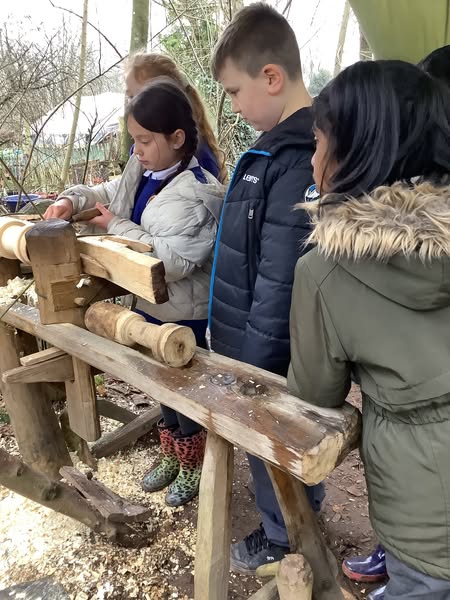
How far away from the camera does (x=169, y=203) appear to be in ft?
5.59

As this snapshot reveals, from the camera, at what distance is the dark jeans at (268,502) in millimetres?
1681

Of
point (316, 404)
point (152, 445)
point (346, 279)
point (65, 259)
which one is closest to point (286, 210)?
point (346, 279)

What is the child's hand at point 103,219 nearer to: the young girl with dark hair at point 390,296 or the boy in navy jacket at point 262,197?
the boy in navy jacket at point 262,197

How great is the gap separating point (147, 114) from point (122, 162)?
1635 mm

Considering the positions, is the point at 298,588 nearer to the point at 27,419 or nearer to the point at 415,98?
the point at 415,98

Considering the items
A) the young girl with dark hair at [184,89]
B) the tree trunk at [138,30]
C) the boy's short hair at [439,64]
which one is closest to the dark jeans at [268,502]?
the young girl with dark hair at [184,89]

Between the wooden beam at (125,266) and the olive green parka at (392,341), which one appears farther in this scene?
the wooden beam at (125,266)

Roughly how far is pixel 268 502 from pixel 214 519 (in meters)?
0.43

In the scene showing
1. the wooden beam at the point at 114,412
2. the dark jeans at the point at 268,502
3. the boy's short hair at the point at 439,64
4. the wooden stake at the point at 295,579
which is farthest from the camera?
the wooden beam at the point at 114,412

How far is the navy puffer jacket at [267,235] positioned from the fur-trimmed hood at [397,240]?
377 millimetres

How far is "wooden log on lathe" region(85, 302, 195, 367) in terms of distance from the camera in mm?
1276

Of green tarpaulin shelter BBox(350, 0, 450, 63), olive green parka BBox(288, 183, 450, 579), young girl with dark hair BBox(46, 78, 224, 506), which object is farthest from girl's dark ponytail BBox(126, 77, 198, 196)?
olive green parka BBox(288, 183, 450, 579)

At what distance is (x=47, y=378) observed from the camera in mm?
1685

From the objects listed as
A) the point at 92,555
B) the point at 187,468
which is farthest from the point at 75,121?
the point at 92,555
